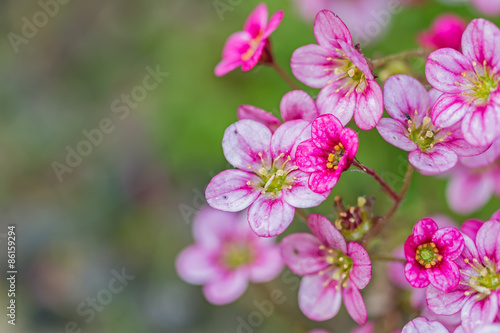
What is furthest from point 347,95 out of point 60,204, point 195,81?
point 60,204

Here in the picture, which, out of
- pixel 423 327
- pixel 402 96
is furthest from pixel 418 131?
pixel 423 327

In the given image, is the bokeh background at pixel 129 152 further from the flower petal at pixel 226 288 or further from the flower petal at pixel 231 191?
the flower petal at pixel 231 191

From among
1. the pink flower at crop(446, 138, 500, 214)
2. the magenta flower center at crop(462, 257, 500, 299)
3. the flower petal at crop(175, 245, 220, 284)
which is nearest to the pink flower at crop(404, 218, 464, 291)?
the magenta flower center at crop(462, 257, 500, 299)

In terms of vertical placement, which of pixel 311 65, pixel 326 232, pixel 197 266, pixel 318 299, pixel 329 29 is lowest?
pixel 197 266

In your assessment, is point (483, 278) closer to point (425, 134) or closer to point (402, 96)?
point (425, 134)

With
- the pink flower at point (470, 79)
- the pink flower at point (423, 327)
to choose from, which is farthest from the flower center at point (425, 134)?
the pink flower at point (423, 327)

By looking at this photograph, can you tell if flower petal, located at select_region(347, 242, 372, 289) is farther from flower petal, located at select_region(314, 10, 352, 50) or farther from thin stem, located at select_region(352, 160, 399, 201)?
flower petal, located at select_region(314, 10, 352, 50)

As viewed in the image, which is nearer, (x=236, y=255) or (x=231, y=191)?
(x=231, y=191)
